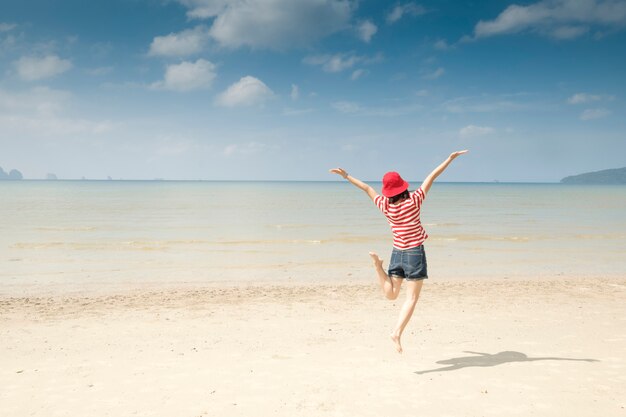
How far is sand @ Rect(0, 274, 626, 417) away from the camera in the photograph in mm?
5176

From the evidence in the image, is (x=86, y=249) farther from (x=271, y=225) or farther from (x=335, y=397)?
(x=335, y=397)

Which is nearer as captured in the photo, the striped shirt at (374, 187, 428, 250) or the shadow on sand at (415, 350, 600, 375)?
the striped shirt at (374, 187, 428, 250)

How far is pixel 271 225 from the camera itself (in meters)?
30.8

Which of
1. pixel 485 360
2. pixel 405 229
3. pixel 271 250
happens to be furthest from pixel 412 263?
pixel 271 250

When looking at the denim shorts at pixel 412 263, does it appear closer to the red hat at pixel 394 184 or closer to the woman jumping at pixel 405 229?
the woman jumping at pixel 405 229

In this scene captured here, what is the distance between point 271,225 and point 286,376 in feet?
81.7

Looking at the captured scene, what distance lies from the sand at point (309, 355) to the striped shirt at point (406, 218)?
1.57 meters

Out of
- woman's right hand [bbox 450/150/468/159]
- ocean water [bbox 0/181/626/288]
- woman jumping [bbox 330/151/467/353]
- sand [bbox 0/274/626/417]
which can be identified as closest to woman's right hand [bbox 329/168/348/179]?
woman jumping [bbox 330/151/467/353]

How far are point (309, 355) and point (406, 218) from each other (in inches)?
92.9

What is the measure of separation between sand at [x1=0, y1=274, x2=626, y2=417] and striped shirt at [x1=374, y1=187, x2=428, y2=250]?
1.57 metres

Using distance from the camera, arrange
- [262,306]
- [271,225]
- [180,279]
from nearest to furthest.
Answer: [262,306]
[180,279]
[271,225]

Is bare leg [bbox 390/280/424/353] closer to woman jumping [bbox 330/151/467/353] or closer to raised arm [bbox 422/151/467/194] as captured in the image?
woman jumping [bbox 330/151/467/353]

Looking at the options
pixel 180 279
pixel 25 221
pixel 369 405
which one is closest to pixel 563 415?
pixel 369 405

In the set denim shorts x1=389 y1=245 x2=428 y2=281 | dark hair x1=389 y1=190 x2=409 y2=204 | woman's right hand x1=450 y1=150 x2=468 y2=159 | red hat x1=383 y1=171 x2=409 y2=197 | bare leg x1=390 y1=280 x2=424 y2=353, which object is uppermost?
woman's right hand x1=450 y1=150 x2=468 y2=159
